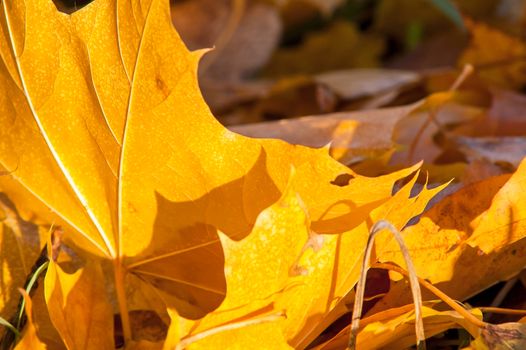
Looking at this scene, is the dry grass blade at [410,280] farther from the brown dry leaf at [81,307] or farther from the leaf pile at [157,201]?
the brown dry leaf at [81,307]

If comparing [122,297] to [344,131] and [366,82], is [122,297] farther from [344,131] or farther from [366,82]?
[366,82]

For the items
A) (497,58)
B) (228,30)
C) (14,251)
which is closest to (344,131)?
(14,251)

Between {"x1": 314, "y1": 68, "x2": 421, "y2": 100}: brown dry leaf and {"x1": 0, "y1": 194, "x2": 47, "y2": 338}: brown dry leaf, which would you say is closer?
{"x1": 0, "y1": 194, "x2": 47, "y2": 338}: brown dry leaf

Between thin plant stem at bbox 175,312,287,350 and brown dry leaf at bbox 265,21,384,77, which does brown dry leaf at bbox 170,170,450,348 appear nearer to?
thin plant stem at bbox 175,312,287,350

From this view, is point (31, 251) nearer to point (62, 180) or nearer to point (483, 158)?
point (62, 180)

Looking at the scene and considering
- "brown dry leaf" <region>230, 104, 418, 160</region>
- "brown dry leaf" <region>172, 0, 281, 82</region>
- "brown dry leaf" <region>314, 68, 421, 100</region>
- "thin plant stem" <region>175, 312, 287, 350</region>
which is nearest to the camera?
"thin plant stem" <region>175, 312, 287, 350</region>

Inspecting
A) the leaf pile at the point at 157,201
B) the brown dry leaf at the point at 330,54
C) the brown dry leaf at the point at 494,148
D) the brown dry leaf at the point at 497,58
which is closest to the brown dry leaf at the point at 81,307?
the leaf pile at the point at 157,201

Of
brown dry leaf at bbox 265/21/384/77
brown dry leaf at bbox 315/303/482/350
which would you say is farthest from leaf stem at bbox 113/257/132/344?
brown dry leaf at bbox 265/21/384/77
